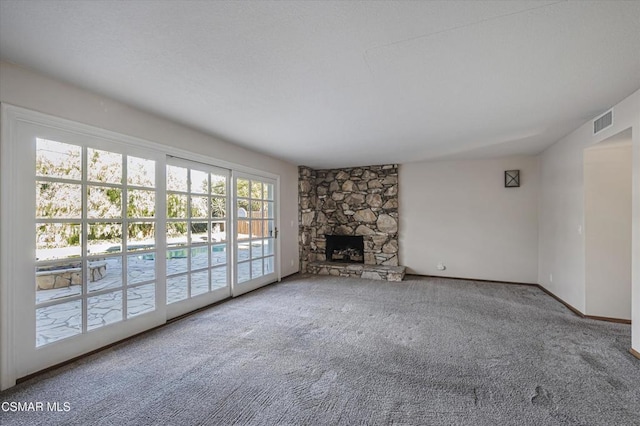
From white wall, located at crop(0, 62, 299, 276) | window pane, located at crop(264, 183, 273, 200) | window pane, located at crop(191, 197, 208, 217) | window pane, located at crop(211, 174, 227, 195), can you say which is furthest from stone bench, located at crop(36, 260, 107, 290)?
window pane, located at crop(264, 183, 273, 200)

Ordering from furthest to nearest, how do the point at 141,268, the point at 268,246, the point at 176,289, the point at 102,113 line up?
1. the point at 268,246
2. the point at 176,289
3. the point at 141,268
4. the point at 102,113

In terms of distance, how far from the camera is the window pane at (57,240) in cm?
232

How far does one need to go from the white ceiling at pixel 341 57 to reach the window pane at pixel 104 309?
2027 millimetres

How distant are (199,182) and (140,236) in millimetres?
1134

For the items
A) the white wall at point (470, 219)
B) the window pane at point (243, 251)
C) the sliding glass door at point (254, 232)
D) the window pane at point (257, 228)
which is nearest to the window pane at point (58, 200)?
the sliding glass door at point (254, 232)

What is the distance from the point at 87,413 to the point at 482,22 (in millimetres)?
3579

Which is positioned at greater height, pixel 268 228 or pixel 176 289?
pixel 268 228

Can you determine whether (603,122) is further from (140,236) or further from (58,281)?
(58,281)

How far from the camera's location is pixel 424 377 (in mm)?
2229

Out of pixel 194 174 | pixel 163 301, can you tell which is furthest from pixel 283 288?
pixel 194 174

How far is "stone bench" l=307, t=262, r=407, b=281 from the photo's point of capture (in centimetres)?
566

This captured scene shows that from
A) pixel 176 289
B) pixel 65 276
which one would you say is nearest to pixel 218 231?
pixel 176 289

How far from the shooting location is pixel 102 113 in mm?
2717

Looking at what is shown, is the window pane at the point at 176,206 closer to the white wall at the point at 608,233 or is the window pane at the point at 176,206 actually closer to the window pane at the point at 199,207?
the window pane at the point at 199,207
